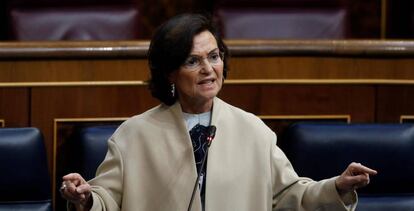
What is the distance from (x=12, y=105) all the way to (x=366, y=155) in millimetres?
519

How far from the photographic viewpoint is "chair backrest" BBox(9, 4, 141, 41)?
1700mm

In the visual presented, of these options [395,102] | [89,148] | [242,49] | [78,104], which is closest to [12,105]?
[78,104]

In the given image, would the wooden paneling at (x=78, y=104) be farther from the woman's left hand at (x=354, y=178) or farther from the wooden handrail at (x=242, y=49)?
the woman's left hand at (x=354, y=178)

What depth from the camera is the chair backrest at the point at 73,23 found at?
1700mm

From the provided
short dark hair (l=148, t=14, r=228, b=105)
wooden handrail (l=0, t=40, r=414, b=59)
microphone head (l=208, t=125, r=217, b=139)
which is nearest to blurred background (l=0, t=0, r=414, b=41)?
wooden handrail (l=0, t=40, r=414, b=59)

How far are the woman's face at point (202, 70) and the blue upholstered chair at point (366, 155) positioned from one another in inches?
8.8

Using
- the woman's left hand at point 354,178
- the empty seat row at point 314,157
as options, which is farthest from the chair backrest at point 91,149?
the woman's left hand at point 354,178

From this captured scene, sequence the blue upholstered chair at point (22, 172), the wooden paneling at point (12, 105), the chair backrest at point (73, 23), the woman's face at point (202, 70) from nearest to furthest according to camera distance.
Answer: the woman's face at point (202, 70), the blue upholstered chair at point (22, 172), the wooden paneling at point (12, 105), the chair backrest at point (73, 23)

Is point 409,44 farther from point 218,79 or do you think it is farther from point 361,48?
point 218,79

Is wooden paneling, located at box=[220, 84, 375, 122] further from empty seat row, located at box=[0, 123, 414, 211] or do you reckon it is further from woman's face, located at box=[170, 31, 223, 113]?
woman's face, located at box=[170, 31, 223, 113]

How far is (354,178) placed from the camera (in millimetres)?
966

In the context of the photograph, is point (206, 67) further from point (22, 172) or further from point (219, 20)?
point (219, 20)

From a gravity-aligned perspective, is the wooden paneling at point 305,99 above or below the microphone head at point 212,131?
below

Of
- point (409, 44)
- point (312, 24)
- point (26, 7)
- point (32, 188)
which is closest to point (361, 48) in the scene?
point (409, 44)
